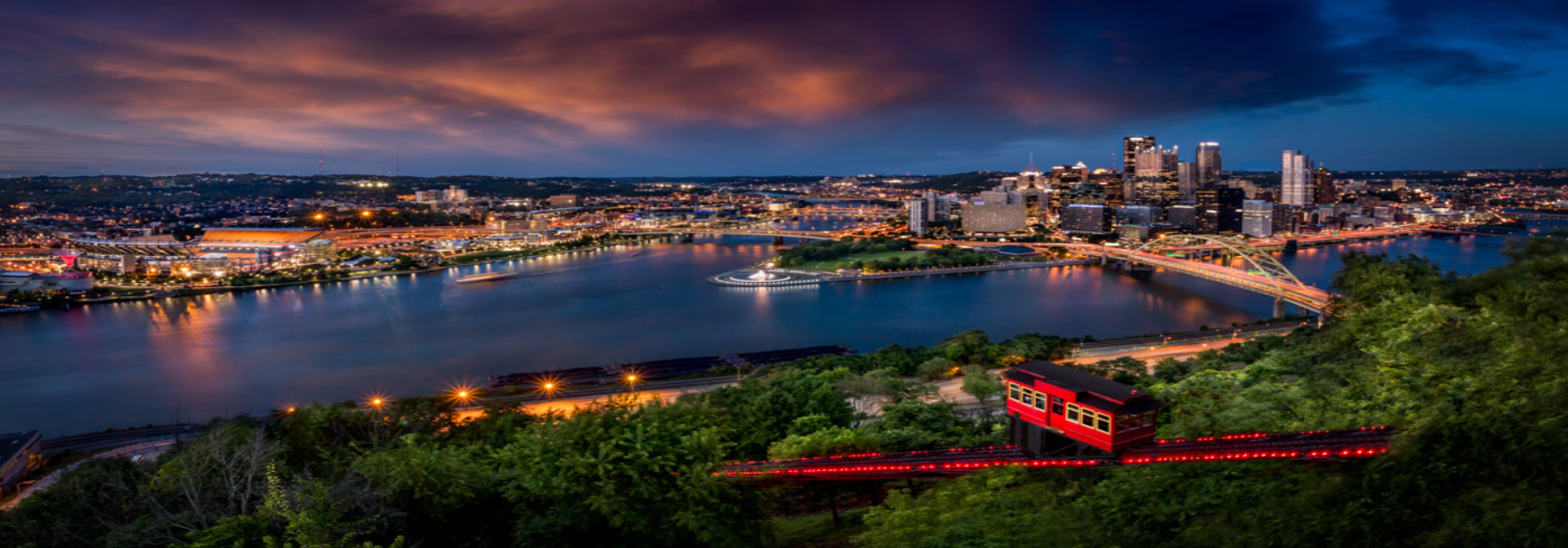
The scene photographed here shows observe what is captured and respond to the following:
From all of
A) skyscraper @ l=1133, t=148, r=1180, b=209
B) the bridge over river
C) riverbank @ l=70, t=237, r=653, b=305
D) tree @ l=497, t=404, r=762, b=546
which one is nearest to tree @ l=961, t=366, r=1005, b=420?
tree @ l=497, t=404, r=762, b=546

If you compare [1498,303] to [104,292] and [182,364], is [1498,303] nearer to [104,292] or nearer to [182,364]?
[182,364]

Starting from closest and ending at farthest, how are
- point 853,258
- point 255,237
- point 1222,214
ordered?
point 853,258, point 255,237, point 1222,214

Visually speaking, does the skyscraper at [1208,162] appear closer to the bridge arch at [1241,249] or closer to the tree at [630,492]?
the bridge arch at [1241,249]

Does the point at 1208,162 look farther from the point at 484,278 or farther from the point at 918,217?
the point at 484,278

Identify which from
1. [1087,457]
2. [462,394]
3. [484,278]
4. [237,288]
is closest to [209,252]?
[237,288]

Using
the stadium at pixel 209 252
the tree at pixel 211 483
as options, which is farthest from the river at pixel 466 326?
the tree at pixel 211 483

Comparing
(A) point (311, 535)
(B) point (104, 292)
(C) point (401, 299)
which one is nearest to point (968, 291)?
(C) point (401, 299)

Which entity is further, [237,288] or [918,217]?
[918,217]
